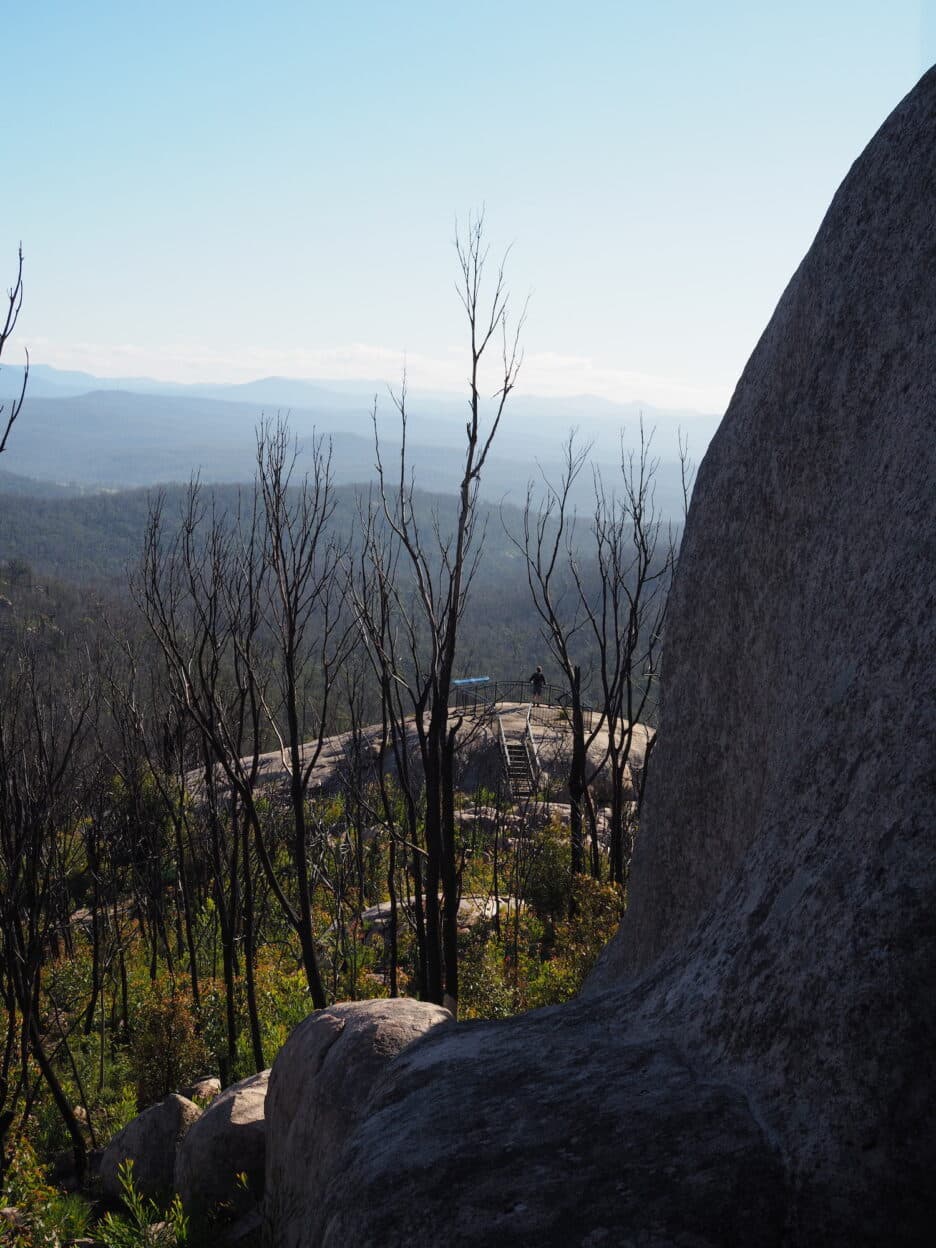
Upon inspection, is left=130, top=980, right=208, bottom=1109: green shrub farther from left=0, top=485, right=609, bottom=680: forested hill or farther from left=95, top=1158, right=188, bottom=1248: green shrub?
left=0, top=485, right=609, bottom=680: forested hill

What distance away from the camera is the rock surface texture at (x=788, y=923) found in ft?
7.89

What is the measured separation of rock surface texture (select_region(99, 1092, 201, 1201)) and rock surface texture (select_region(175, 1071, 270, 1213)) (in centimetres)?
119

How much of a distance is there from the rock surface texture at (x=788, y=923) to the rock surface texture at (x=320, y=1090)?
452mm

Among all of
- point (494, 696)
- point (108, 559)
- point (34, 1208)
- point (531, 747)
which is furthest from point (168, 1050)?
point (108, 559)

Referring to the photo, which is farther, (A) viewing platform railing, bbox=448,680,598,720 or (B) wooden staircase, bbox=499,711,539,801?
(B) wooden staircase, bbox=499,711,539,801

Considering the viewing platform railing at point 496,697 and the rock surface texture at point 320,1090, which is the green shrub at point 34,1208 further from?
the viewing platform railing at point 496,697

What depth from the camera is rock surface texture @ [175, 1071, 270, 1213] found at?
6.20 meters

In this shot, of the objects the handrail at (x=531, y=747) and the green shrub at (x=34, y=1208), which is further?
the handrail at (x=531, y=747)

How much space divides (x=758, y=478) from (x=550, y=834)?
1326cm

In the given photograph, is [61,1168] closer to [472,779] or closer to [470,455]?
[470,455]

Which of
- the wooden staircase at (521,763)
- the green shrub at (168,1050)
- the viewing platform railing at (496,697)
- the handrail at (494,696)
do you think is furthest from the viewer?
the wooden staircase at (521,763)

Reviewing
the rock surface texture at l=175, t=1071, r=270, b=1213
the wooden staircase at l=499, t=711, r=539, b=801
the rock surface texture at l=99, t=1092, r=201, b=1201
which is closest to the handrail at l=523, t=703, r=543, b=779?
the wooden staircase at l=499, t=711, r=539, b=801

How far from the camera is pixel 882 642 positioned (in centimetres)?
290

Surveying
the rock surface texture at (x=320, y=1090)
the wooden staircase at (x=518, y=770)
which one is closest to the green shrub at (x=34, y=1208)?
the rock surface texture at (x=320, y=1090)
